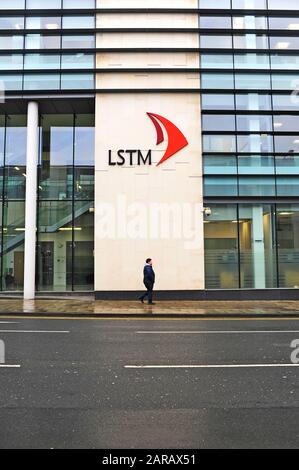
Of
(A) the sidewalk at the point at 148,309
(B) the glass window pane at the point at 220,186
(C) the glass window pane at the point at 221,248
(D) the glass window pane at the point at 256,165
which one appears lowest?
(A) the sidewalk at the point at 148,309

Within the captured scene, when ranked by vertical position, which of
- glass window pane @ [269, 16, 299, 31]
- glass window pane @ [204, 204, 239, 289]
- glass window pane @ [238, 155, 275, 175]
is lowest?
glass window pane @ [204, 204, 239, 289]

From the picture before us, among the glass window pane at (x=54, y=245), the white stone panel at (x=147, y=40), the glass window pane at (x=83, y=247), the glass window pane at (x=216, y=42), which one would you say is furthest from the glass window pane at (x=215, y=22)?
the glass window pane at (x=54, y=245)

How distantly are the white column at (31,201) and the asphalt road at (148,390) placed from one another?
9615 mm

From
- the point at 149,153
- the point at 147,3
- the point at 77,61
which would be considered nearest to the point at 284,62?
the point at 147,3

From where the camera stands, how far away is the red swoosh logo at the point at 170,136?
20.2 m

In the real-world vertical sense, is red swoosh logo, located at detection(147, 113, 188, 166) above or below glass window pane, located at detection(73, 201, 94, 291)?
above

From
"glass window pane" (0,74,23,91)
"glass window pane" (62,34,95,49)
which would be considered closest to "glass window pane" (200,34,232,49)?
"glass window pane" (62,34,95,49)

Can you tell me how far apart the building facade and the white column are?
57mm

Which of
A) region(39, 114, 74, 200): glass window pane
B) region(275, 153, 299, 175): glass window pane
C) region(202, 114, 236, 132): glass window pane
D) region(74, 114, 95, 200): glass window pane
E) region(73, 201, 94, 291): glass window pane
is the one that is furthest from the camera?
region(39, 114, 74, 200): glass window pane

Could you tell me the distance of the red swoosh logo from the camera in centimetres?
2019

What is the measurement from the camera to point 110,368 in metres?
7.07

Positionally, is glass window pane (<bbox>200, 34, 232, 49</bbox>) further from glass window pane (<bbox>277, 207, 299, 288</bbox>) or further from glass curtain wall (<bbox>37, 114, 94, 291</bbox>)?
glass window pane (<bbox>277, 207, 299, 288</bbox>)

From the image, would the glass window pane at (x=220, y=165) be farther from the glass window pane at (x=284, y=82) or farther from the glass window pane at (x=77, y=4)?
the glass window pane at (x=77, y=4)

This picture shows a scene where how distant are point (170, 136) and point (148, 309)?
8.92m
